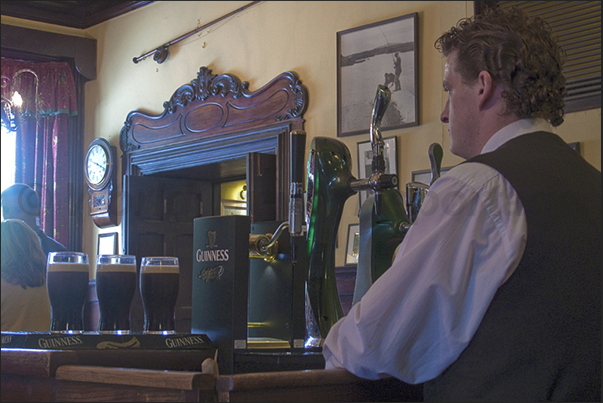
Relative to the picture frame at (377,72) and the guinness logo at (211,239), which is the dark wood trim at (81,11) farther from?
the guinness logo at (211,239)

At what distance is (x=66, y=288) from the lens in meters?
0.98

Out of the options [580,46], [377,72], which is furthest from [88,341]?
[377,72]

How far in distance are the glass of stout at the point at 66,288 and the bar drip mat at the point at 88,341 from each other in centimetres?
15

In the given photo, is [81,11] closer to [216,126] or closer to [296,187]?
[216,126]

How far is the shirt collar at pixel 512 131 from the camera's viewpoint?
0.92 meters

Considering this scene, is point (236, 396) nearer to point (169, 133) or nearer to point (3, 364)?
point (3, 364)

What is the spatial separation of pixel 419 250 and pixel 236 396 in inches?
10.6

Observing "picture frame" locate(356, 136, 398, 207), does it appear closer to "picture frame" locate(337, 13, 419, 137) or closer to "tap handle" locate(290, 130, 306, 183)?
"picture frame" locate(337, 13, 419, 137)

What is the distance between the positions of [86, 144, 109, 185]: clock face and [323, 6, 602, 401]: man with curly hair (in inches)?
163

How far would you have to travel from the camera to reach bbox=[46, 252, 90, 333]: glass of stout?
971mm

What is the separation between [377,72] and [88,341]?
2.64 meters

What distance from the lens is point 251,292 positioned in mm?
1256

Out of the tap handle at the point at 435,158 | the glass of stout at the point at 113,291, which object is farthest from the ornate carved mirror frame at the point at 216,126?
the glass of stout at the point at 113,291

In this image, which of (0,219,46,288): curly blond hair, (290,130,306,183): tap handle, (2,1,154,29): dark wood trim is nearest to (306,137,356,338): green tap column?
(290,130,306,183): tap handle
